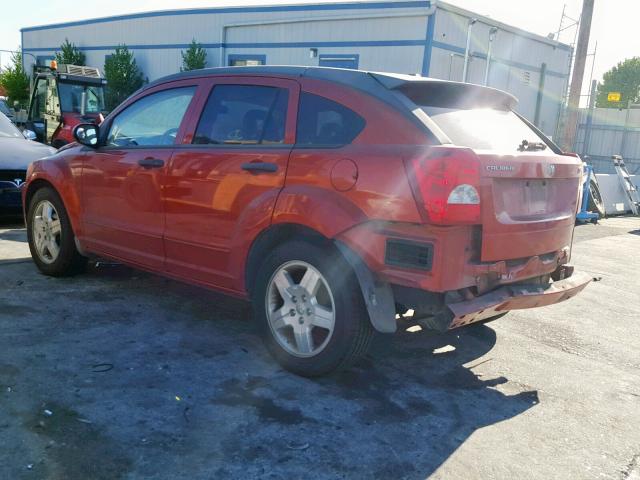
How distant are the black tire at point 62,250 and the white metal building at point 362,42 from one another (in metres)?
16.6

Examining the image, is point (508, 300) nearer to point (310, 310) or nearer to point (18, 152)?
point (310, 310)

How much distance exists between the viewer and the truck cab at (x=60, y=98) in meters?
14.7

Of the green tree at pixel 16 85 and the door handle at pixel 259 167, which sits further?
the green tree at pixel 16 85

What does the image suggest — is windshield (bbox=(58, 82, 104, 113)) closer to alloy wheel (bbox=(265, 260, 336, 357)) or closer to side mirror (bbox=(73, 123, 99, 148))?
side mirror (bbox=(73, 123, 99, 148))

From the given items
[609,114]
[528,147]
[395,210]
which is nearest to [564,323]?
[528,147]

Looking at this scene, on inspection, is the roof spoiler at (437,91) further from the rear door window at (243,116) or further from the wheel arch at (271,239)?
the wheel arch at (271,239)

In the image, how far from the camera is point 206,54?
26656 mm

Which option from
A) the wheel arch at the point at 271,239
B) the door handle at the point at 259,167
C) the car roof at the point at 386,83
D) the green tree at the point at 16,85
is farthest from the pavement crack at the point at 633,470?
the green tree at the point at 16,85

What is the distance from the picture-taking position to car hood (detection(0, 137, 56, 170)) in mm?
7816

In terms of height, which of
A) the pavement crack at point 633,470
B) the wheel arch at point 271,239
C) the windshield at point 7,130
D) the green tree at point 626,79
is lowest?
the pavement crack at point 633,470

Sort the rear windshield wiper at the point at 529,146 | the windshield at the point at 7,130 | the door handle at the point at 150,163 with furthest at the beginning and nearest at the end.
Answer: the windshield at the point at 7,130
the door handle at the point at 150,163
the rear windshield wiper at the point at 529,146

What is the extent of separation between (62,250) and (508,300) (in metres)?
3.89

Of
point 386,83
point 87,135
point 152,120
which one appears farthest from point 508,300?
point 87,135

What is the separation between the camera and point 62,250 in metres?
5.37
